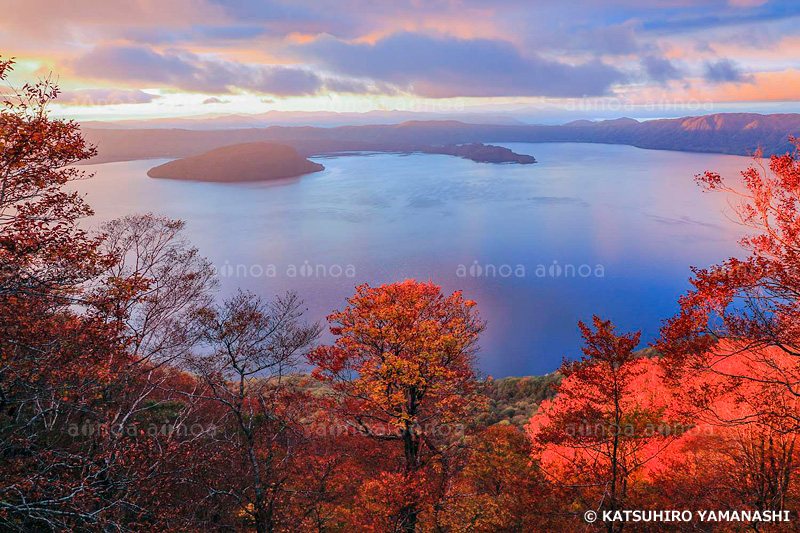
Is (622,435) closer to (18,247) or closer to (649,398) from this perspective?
(649,398)

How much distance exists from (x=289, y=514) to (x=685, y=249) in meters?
103

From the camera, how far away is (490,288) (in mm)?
78062

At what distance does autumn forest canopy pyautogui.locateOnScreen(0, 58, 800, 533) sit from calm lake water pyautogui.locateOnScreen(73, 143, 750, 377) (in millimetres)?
41616

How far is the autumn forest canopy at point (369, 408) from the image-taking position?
762 centimetres

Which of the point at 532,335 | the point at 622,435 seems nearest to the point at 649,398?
the point at 622,435

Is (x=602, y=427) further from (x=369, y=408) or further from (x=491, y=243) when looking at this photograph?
(x=491, y=243)

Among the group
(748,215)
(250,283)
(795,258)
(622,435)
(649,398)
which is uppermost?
(748,215)

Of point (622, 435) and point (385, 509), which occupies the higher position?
point (622, 435)

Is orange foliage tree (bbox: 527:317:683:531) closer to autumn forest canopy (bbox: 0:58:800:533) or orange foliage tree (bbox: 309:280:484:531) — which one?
autumn forest canopy (bbox: 0:58:800:533)

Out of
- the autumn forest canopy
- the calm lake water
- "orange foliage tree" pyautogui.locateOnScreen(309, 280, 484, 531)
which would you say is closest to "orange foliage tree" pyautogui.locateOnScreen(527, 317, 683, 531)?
the autumn forest canopy

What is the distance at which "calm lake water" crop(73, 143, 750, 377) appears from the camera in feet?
226

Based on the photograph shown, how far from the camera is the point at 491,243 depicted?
101000mm

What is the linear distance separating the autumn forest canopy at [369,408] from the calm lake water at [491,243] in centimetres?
4162

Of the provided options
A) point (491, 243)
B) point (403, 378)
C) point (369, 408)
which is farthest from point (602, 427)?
point (491, 243)
